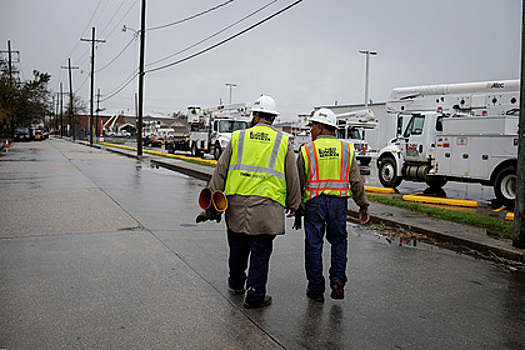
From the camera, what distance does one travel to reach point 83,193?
13133 mm

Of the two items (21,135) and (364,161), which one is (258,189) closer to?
(364,161)

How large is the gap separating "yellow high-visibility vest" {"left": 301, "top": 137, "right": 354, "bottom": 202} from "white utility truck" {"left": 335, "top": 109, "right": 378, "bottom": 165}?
78.4ft

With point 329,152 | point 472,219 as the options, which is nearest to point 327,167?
point 329,152

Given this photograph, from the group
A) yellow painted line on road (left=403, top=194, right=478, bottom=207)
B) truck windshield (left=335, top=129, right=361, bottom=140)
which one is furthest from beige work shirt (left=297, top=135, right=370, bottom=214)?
truck windshield (left=335, top=129, right=361, bottom=140)

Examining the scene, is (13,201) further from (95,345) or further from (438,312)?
(438,312)

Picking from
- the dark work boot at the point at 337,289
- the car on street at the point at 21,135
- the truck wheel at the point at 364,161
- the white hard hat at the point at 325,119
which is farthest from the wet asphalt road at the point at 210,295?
the car on street at the point at 21,135

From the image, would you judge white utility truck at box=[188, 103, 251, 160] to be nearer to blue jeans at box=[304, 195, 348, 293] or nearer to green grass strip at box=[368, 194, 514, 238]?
green grass strip at box=[368, 194, 514, 238]

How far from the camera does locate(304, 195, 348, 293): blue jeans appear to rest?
5184mm

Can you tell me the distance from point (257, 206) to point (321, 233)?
0.81 metres

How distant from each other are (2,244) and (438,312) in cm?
579

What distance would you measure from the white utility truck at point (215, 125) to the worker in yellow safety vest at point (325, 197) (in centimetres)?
2442

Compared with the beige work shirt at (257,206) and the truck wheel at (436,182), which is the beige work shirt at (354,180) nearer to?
the beige work shirt at (257,206)

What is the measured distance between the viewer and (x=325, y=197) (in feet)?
17.2

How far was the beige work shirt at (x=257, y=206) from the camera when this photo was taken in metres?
4.81
